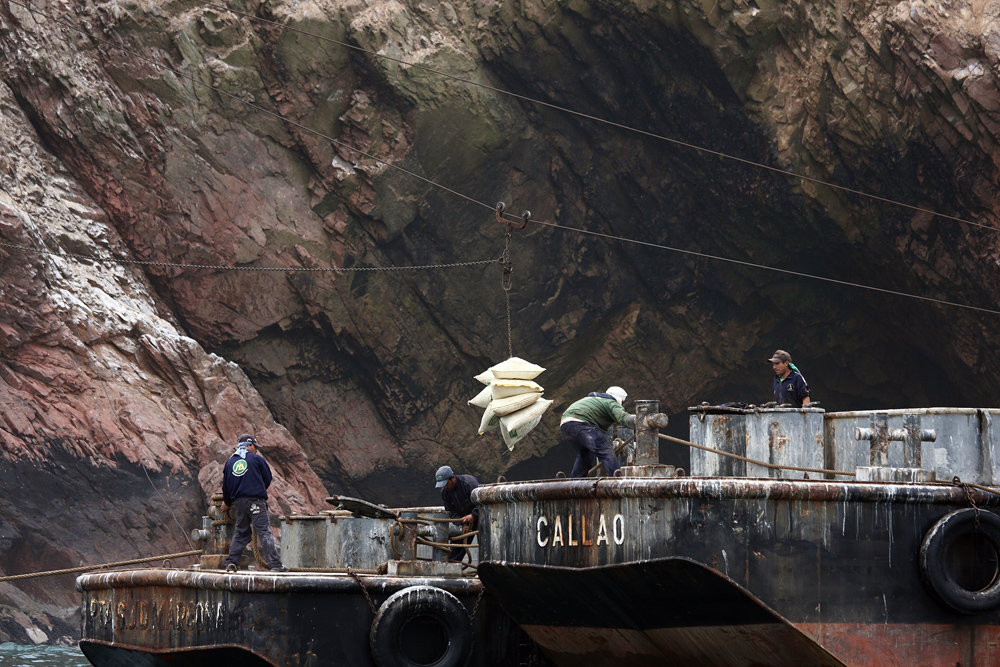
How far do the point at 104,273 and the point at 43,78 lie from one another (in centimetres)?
397

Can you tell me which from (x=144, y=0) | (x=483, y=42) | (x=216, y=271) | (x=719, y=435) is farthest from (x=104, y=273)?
(x=719, y=435)

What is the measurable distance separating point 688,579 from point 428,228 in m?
17.3

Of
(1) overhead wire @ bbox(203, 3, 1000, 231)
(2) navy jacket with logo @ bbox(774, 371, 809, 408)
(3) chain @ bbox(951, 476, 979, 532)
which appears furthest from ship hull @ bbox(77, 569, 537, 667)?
(1) overhead wire @ bbox(203, 3, 1000, 231)

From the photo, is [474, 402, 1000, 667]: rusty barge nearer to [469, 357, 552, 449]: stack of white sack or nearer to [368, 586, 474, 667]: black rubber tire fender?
[368, 586, 474, 667]: black rubber tire fender

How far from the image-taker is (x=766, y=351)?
25.7m

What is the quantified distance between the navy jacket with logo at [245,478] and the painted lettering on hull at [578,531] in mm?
3338

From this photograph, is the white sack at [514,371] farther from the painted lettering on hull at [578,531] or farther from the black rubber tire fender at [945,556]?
the black rubber tire fender at [945,556]

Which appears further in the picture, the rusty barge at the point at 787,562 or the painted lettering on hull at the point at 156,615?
the painted lettering on hull at the point at 156,615

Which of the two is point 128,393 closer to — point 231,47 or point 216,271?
point 216,271

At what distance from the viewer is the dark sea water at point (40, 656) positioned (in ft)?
47.2

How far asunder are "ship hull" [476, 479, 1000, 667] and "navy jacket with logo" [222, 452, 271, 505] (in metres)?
3.93

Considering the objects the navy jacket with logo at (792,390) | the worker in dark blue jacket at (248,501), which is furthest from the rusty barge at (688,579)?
the navy jacket with logo at (792,390)

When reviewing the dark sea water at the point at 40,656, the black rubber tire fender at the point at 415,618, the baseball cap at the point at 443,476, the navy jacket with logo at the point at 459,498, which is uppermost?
the baseball cap at the point at 443,476

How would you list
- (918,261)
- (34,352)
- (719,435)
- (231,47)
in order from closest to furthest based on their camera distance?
1. (719,435)
2. (34,352)
3. (918,261)
4. (231,47)
